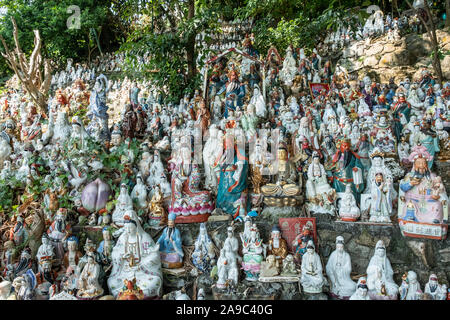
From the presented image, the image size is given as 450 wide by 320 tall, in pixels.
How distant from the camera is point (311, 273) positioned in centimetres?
665

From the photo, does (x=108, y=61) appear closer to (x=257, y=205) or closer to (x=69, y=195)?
(x=69, y=195)

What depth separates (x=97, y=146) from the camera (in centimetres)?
962

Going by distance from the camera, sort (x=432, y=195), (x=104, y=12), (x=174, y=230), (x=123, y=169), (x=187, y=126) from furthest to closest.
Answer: (x=104, y=12) < (x=187, y=126) < (x=123, y=169) < (x=174, y=230) < (x=432, y=195)

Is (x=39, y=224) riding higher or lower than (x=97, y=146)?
lower

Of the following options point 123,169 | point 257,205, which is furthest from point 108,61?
point 257,205

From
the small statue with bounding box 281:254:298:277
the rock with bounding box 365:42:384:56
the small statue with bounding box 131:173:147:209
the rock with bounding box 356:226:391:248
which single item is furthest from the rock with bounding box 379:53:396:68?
the small statue with bounding box 131:173:147:209

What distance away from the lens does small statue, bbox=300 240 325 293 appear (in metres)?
6.63

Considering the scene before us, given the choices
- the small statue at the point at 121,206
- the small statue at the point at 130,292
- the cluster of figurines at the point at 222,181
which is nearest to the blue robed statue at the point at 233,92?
the cluster of figurines at the point at 222,181

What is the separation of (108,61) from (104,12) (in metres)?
2.72

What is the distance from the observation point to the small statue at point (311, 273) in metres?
6.63

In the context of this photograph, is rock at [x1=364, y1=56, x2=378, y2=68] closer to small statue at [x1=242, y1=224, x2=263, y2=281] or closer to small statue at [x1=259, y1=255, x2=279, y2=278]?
small statue at [x1=242, y1=224, x2=263, y2=281]

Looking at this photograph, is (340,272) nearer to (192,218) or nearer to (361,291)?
(361,291)

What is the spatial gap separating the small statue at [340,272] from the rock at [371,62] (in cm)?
966

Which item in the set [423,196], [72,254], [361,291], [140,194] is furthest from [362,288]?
[72,254]
